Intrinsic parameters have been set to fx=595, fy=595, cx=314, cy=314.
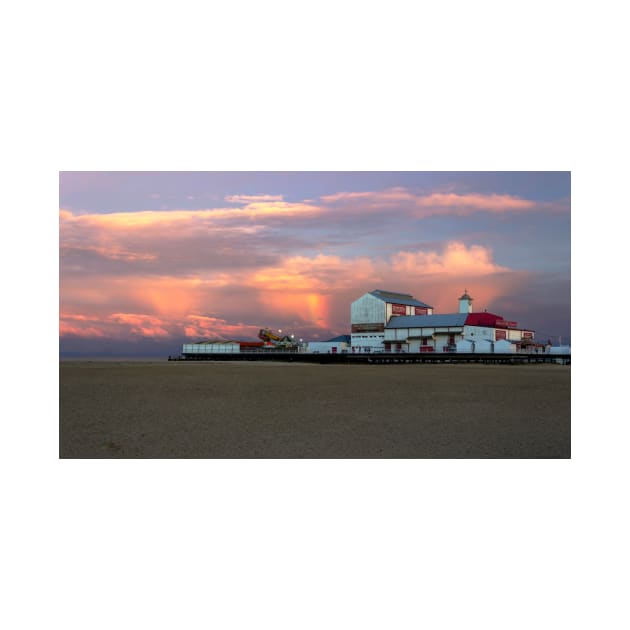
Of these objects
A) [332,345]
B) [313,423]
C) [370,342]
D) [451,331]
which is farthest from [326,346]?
[313,423]

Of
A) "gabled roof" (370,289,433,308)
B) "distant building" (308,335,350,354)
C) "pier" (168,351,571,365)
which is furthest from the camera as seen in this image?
"distant building" (308,335,350,354)

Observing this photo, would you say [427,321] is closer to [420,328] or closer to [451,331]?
[420,328]

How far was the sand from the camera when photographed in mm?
6621

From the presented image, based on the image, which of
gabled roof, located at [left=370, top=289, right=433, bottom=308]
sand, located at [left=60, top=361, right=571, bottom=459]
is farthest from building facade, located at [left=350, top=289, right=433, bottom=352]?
sand, located at [left=60, top=361, right=571, bottom=459]

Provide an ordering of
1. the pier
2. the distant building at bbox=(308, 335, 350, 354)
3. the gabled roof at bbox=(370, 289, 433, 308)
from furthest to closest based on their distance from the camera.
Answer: the distant building at bbox=(308, 335, 350, 354)
the gabled roof at bbox=(370, 289, 433, 308)
the pier

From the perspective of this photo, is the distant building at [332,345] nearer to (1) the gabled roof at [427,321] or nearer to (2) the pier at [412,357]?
(2) the pier at [412,357]

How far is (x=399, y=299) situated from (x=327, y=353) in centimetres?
660

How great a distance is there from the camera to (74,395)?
35.6 feet

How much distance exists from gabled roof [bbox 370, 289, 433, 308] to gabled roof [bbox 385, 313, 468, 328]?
857 mm

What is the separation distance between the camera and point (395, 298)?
33.2 meters

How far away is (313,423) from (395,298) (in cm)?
2589

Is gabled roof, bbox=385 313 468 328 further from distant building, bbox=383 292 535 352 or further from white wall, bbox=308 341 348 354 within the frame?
white wall, bbox=308 341 348 354

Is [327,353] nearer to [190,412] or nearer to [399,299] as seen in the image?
[399,299]
